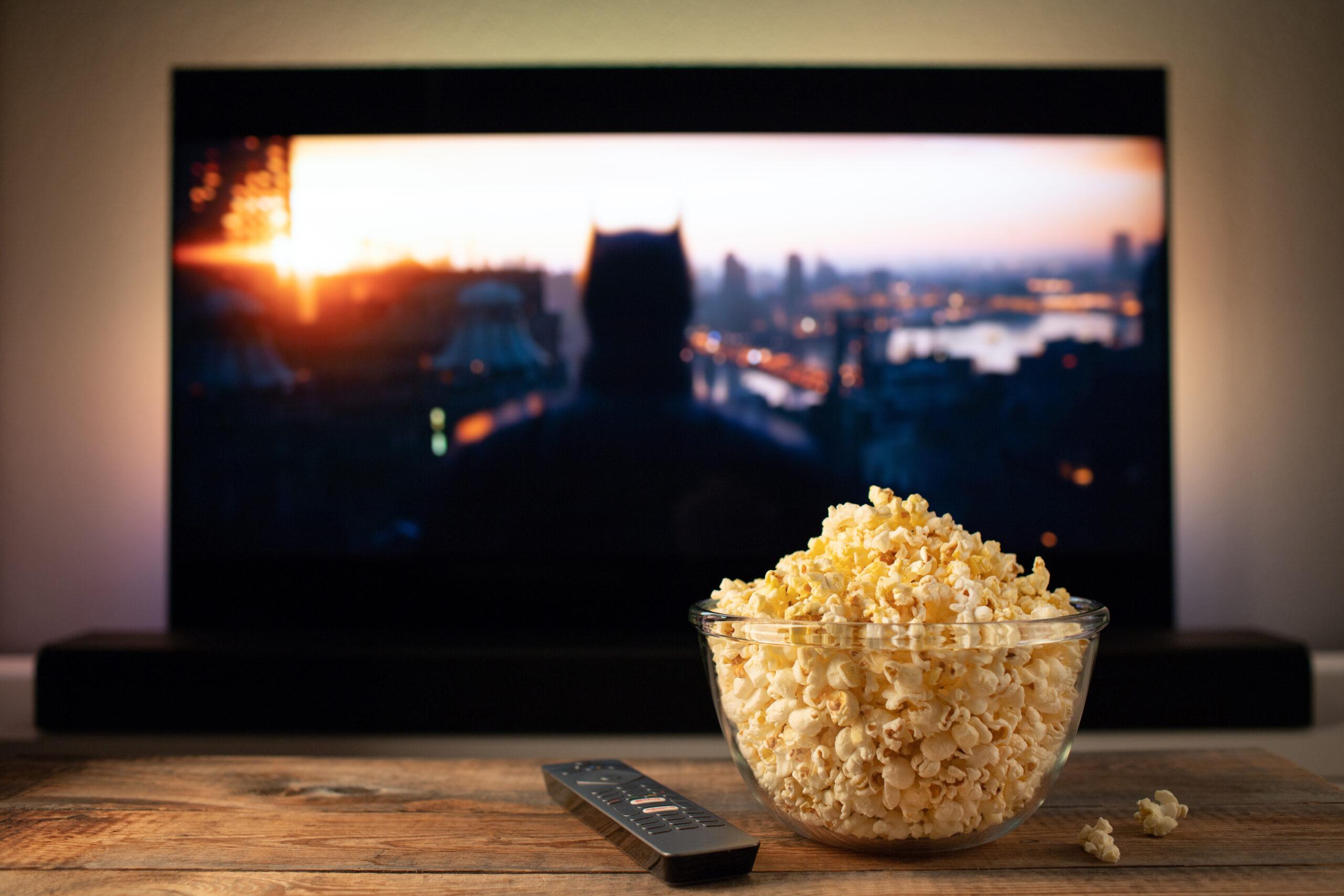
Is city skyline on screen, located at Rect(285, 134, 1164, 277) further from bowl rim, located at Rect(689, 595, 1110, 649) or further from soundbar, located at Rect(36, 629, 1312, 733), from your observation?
Result: bowl rim, located at Rect(689, 595, 1110, 649)

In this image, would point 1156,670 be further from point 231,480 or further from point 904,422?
point 231,480

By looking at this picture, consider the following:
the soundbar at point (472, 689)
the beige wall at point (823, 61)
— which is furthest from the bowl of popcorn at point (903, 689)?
the beige wall at point (823, 61)

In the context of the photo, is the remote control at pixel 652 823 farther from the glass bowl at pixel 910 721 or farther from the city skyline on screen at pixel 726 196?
the city skyline on screen at pixel 726 196

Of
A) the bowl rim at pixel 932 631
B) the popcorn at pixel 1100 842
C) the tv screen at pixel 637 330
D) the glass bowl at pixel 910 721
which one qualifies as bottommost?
the popcorn at pixel 1100 842

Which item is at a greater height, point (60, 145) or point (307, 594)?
point (60, 145)

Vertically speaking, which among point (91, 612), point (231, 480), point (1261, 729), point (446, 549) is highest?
point (231, 480)

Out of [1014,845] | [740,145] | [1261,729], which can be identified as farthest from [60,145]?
[1261,729]

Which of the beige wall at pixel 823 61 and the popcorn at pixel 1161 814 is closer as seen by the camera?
the popcorn at pixel 1161 814

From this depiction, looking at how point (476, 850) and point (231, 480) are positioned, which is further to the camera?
point (231, 480)
